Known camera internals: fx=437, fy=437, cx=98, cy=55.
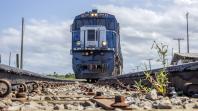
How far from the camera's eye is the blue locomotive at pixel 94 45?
2348 cm

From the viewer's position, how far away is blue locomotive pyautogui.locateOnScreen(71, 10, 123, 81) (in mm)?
23484

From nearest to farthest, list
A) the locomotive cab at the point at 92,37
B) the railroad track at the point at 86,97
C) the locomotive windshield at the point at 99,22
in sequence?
the railroad track at the point at 86,97
the locomotive windshield at the point at 99,22
the locomotive cab at the point at 92,37

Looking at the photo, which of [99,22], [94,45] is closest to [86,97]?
[94,45]

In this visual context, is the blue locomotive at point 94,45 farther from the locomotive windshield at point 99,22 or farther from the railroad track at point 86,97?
the railroad track at point 86,97

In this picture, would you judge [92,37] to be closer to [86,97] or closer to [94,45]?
[94,45]

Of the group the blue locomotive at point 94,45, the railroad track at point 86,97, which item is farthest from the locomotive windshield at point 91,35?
the railroad track at point 86,97

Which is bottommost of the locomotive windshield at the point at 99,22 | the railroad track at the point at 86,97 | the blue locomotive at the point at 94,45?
the railroad track at the point at 86,97

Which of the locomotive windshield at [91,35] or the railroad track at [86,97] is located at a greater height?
the locomotive windshield at [91,35]

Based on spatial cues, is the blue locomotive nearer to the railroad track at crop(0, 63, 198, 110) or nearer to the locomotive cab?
the locomotive cab

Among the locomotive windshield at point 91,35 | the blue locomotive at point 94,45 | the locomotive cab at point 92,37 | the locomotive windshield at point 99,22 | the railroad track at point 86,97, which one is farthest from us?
the locomotive windshield at point 91,35

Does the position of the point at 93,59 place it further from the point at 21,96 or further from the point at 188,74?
the point at 21,96

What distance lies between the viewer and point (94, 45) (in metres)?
24.1

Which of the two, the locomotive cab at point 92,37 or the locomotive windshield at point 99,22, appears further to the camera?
the locomotive cab at point 92,37

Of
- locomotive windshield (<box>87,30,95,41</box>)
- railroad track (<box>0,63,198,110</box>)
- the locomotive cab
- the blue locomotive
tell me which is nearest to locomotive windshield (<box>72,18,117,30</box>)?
the blue locomotive
